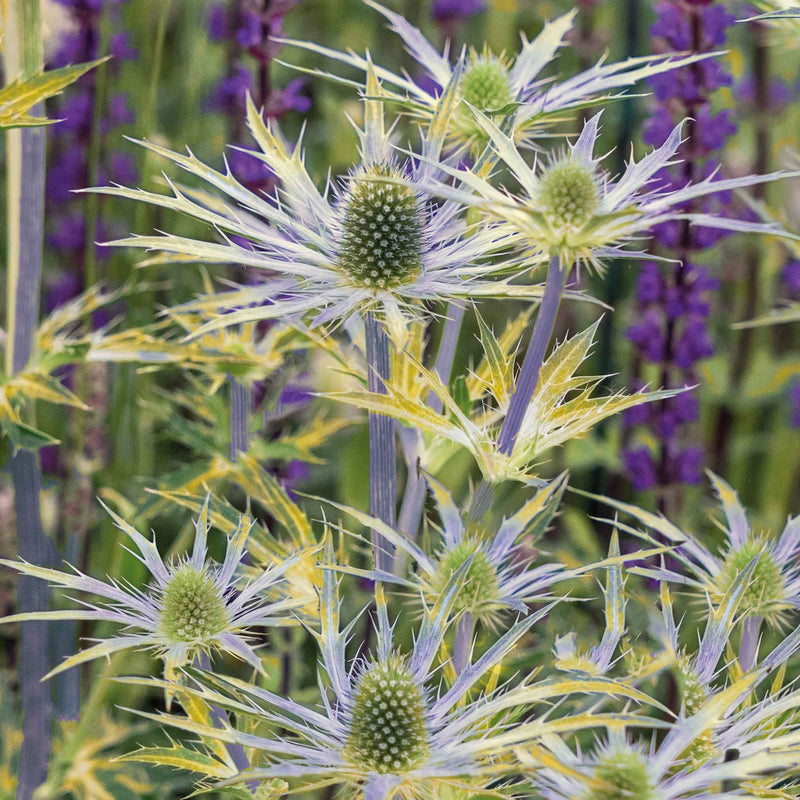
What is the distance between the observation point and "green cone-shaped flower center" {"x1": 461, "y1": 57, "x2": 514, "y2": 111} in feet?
3.00

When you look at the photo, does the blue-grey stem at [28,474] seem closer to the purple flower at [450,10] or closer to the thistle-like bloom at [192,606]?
the thistle-like bloom at [192,606]

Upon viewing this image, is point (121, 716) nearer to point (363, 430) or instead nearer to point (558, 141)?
point (363, 430)

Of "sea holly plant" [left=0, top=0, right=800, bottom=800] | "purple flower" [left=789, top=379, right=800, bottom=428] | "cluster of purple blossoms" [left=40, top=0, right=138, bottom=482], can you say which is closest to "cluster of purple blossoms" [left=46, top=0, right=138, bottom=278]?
"cluster of purple blossoms" [left=40, top=0, right=138, bottom=482]

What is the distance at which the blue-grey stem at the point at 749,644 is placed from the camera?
80 cm

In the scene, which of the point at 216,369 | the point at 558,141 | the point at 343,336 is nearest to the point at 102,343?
the point at 216,369

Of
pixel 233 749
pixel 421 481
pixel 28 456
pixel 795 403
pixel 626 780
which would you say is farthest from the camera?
pixel 795 403

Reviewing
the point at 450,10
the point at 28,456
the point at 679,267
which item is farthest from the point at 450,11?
the point at 28,456

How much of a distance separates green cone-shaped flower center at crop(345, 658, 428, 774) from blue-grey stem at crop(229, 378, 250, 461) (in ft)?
1.41

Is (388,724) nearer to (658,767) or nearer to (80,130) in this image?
(658,767)

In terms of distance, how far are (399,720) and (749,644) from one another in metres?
0.32

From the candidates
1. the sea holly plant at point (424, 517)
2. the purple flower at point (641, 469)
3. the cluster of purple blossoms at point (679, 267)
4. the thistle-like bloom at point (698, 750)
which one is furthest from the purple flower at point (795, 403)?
the thistle-like bloom at point (698, 750)

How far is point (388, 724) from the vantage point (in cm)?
68

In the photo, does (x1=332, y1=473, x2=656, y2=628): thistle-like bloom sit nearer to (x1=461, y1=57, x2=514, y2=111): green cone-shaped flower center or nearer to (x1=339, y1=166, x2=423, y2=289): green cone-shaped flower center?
(x1=339, y1=166, x2=423, y2=289): green cone-shaped flower center

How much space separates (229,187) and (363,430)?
96 cm
